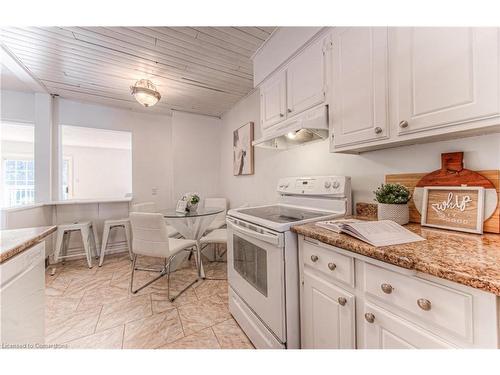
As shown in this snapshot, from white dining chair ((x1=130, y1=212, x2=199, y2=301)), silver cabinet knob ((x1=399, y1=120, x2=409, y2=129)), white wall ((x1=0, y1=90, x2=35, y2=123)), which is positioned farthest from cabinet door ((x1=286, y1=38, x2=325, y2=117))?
white wall ((x1=0, y1=90, x2=35, y2=123))

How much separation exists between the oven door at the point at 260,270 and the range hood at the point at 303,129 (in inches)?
30.6

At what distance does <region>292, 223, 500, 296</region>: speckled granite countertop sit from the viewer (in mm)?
556

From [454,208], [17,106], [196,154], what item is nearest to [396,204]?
[454,208]

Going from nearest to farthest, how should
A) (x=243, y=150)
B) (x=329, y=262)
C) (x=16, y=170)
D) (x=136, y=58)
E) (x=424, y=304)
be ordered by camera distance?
(x=424, y=304) < (x=329, y=262) < (x=136, y=58) < (x=243, y=150) < (x=16, y=170)

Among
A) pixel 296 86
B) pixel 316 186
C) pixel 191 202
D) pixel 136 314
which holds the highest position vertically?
pixel 296 86

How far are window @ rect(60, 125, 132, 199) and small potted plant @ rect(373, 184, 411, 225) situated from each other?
19.8ft

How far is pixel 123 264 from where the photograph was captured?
2955 mm

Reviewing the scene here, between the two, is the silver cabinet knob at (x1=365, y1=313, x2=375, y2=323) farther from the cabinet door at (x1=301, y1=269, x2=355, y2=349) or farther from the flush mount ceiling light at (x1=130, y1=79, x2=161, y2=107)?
the flush mount ceiling light at (x1=130, y1=79, x2=161, y2=107)

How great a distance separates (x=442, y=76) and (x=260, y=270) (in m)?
1.39

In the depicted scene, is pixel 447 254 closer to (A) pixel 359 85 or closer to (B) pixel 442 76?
(B) pixel 442 76

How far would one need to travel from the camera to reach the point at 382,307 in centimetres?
79
